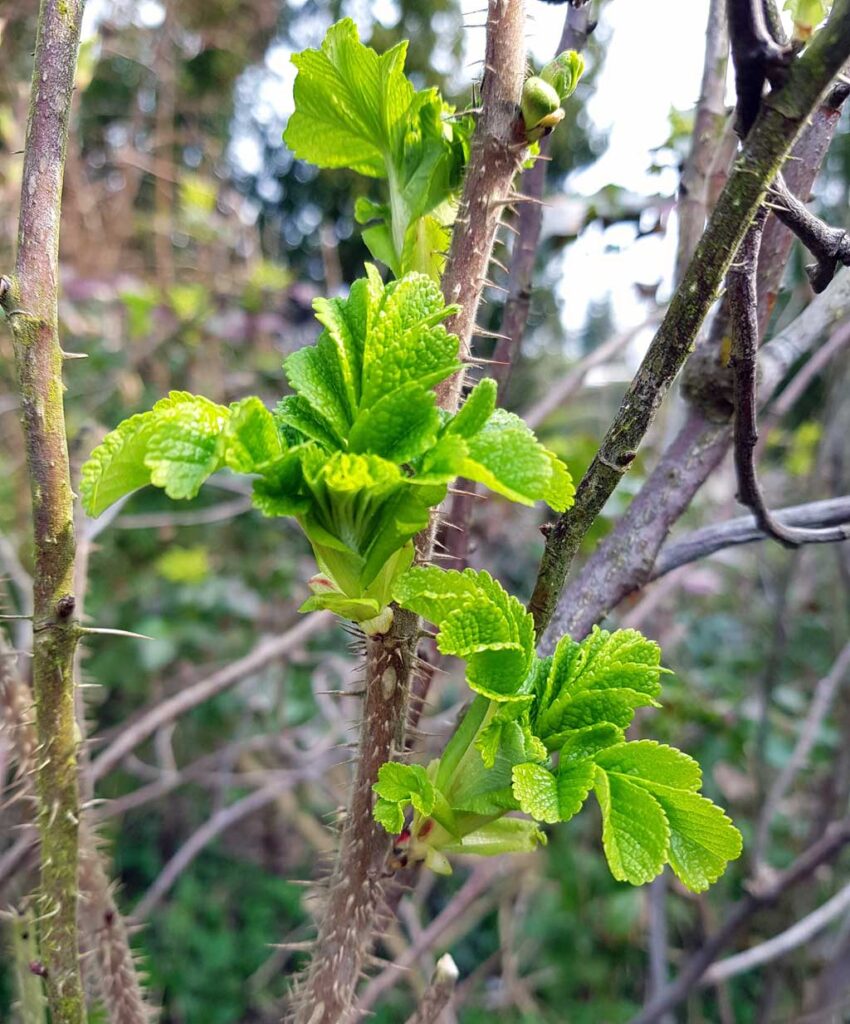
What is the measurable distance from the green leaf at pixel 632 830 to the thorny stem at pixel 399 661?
113 mm

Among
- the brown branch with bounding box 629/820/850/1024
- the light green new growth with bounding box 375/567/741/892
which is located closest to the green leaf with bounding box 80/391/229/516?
the light green new growth with bounding box 375/567/741/892

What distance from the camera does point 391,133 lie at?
437 mm

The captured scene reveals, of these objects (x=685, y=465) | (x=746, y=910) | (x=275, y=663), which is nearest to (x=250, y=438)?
(x=685, y=465)

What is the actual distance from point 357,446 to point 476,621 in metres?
0.09

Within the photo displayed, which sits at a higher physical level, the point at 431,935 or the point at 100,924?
the point at 100,924

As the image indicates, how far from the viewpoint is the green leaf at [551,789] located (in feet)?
1.09

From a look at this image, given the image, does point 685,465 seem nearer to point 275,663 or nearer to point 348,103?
point 348,103

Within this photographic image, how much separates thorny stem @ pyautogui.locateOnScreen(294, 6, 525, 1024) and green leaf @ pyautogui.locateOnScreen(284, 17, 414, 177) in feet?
0.16

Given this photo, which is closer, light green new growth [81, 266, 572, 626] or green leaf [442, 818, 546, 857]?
light green new growth [81, 266, 572, 626]

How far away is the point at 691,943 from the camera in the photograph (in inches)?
69.1

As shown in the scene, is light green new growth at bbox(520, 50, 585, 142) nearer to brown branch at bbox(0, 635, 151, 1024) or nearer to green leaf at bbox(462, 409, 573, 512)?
green leaf at bbox(462, 409, 573, 512)

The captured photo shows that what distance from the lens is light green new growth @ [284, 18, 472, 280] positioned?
0.42 m

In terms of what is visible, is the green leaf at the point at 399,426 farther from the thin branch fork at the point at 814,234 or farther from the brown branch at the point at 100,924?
the brown branch at the point at 100,924

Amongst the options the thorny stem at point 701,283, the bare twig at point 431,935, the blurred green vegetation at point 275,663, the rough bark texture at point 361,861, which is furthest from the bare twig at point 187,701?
the thorny stem at point 701,283
